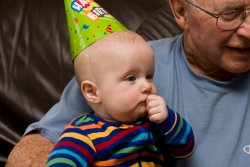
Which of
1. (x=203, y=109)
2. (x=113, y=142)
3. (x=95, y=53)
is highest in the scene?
(x=95, y=53)

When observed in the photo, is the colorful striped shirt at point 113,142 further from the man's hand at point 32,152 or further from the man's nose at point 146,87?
the man's hand at point 32,152

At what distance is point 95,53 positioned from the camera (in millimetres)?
1180

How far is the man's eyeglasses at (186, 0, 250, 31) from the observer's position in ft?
4.18

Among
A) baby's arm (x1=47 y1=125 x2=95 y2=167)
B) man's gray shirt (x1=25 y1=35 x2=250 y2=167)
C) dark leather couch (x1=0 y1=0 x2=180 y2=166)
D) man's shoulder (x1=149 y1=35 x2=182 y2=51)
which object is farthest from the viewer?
dark leather couch (x1=0 y1=0 x2=180 y2=166)

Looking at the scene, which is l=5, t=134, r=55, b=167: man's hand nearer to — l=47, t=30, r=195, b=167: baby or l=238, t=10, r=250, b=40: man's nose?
l=47, t=30, r=195, b=167: baby

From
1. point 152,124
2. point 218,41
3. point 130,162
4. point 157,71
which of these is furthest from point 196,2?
point 130,162

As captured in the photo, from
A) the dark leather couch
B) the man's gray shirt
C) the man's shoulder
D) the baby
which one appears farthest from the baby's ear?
the dark leather couch

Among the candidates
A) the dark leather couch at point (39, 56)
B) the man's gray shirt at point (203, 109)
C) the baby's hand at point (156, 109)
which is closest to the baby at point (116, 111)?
the baby's hand at point (156, 109)

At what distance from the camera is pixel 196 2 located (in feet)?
4.43

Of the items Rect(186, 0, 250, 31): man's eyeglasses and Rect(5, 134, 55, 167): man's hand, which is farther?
Rect(5, 134, 55, 167): man's hand

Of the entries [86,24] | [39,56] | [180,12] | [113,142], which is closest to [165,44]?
[180,12]

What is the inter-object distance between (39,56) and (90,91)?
31.0 inches

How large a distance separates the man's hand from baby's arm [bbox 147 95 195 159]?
1.26 feet

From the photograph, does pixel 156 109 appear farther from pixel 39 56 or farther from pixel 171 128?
pixel 39 56
